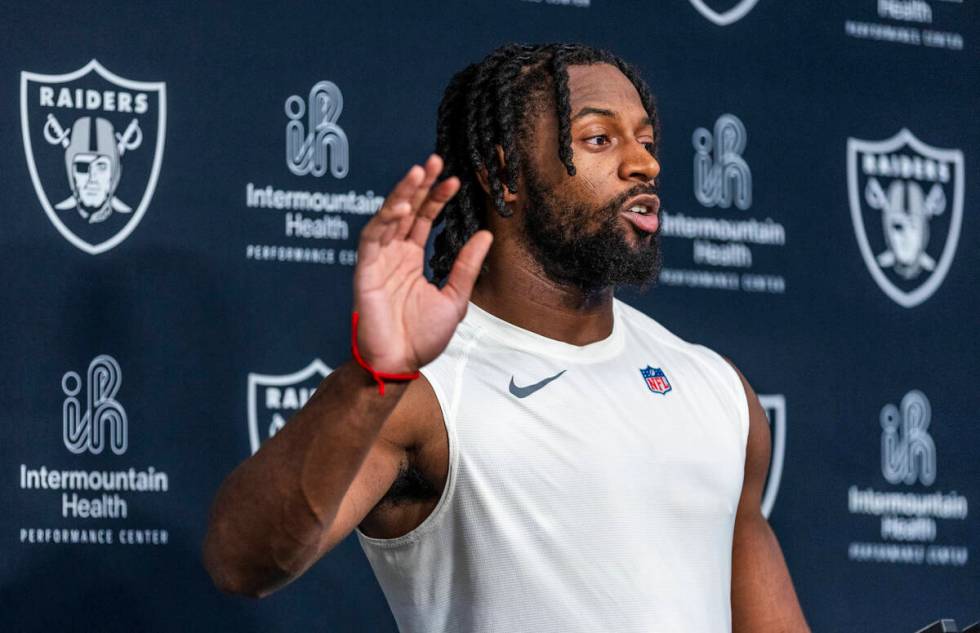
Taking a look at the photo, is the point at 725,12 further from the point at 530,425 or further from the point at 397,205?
the point at 397,205

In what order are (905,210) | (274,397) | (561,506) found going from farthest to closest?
(905,210) → (274,397) → (561,506)

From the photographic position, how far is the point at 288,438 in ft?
4.68

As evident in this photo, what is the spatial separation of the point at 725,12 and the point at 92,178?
114 cm

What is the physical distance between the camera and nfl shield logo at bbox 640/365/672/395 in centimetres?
179

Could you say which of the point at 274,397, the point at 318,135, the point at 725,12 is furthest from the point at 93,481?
the point at 725,12

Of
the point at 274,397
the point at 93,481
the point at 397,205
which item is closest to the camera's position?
the point at 397,205

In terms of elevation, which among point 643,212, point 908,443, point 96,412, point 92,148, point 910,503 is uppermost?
point 92,148

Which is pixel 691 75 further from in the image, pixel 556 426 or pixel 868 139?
pixel 556 426

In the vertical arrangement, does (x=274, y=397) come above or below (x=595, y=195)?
below

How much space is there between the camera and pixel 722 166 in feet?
8.42

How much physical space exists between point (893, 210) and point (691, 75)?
1.50 ft

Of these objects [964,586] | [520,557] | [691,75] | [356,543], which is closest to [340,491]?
[520,557]

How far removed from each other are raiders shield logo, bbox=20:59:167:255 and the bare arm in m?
0.76

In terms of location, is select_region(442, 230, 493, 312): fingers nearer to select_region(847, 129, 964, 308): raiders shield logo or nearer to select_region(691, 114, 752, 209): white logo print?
select_region(691, 114, 752, 209): white logo print
